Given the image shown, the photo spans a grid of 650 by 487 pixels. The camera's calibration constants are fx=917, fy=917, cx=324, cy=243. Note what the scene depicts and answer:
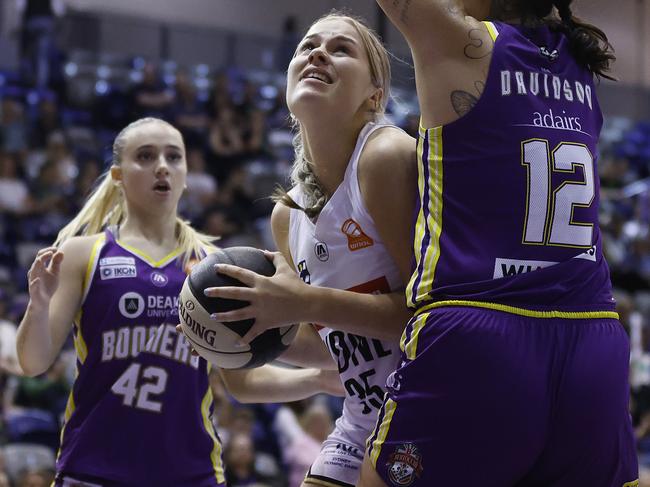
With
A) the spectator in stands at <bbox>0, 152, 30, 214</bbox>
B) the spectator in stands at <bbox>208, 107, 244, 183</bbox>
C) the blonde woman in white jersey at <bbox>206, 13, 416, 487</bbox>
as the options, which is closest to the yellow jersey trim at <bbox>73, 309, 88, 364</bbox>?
the blonde woman in white jersey at <bbox>206, 13, 416, 487</bbox>

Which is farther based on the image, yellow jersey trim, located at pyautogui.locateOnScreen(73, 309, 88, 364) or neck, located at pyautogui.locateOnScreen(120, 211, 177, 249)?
neck, located at pyautogui.locateOnScreen(120, 211, 177, 249)

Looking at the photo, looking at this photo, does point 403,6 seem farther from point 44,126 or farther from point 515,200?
point 44,126

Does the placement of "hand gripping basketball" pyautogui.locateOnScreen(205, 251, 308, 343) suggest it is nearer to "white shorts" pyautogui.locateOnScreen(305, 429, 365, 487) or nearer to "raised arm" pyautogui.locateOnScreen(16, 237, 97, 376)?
"white shorts" pyautogui.locateOnScreen(305, 429, 365, 487)

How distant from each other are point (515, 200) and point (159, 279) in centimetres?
186

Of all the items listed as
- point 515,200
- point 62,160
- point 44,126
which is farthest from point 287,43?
point 515,200

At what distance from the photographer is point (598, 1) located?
2.91 meters

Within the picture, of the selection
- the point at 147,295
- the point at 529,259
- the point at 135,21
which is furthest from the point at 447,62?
the point at 135,21

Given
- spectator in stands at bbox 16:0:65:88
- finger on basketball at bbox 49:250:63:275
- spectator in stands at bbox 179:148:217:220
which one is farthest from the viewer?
spectator in stands at bbox 16:0:65:88

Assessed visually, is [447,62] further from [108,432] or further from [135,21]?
[135,21]

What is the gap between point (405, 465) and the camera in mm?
2090

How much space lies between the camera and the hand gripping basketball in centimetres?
229

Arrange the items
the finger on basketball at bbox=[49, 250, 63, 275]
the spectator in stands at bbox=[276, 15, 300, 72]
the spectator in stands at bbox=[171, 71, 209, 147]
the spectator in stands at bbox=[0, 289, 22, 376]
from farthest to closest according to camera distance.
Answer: the spectator in stands at bbox=[276, 15, 300, 72], the spectator in stands at bbox=[171, 71, 209, 147], the spectator in stands at bbox=[0, 289, 22, 376], the finger on basketball at bbox=[49, 250, 63, 275]

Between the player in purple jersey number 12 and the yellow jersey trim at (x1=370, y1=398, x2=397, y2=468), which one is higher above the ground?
the player in purple jersey number 12

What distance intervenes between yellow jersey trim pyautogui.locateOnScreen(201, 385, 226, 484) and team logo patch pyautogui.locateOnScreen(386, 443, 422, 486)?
156 cm
